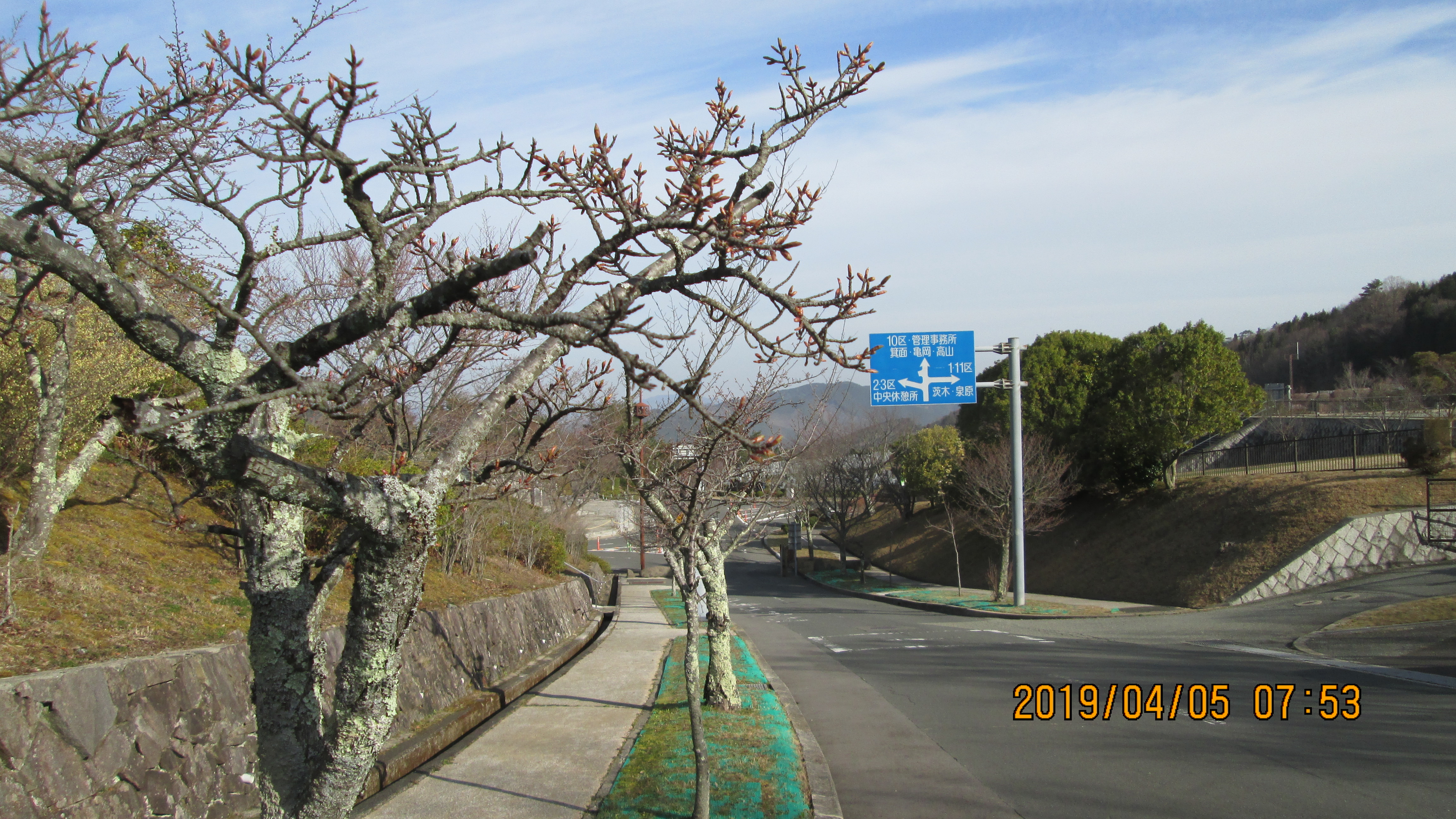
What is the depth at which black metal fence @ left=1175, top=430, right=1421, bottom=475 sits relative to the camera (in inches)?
953

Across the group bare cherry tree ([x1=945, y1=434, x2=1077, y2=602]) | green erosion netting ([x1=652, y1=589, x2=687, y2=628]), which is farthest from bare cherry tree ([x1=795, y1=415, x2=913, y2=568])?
green erosion netting ([x1=652, y1=589, x2=687, y2=628])

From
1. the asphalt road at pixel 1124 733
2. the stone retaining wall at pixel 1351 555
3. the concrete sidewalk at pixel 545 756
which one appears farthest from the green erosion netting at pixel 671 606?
the stone retaining wall at pixel 1351 555

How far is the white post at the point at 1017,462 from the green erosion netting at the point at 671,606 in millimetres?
8322

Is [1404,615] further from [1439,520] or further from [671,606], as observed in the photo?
[671,606]

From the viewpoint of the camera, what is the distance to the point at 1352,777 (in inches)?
258

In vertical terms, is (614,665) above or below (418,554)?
below

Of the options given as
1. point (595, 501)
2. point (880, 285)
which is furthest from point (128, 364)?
point (595, 501)

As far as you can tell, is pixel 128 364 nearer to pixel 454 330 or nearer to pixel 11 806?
pixel 11 806

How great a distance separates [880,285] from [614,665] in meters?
11.0

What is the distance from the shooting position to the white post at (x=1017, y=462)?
69.4 ft

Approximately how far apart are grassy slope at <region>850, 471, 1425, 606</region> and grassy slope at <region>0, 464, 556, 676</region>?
1846 centimetres

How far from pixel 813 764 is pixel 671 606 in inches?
750

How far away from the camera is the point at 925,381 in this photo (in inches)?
733

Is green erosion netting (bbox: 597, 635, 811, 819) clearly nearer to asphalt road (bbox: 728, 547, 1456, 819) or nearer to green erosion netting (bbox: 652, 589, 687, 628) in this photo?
asphalt road (bbox: 728, 547, 1456, 819)
